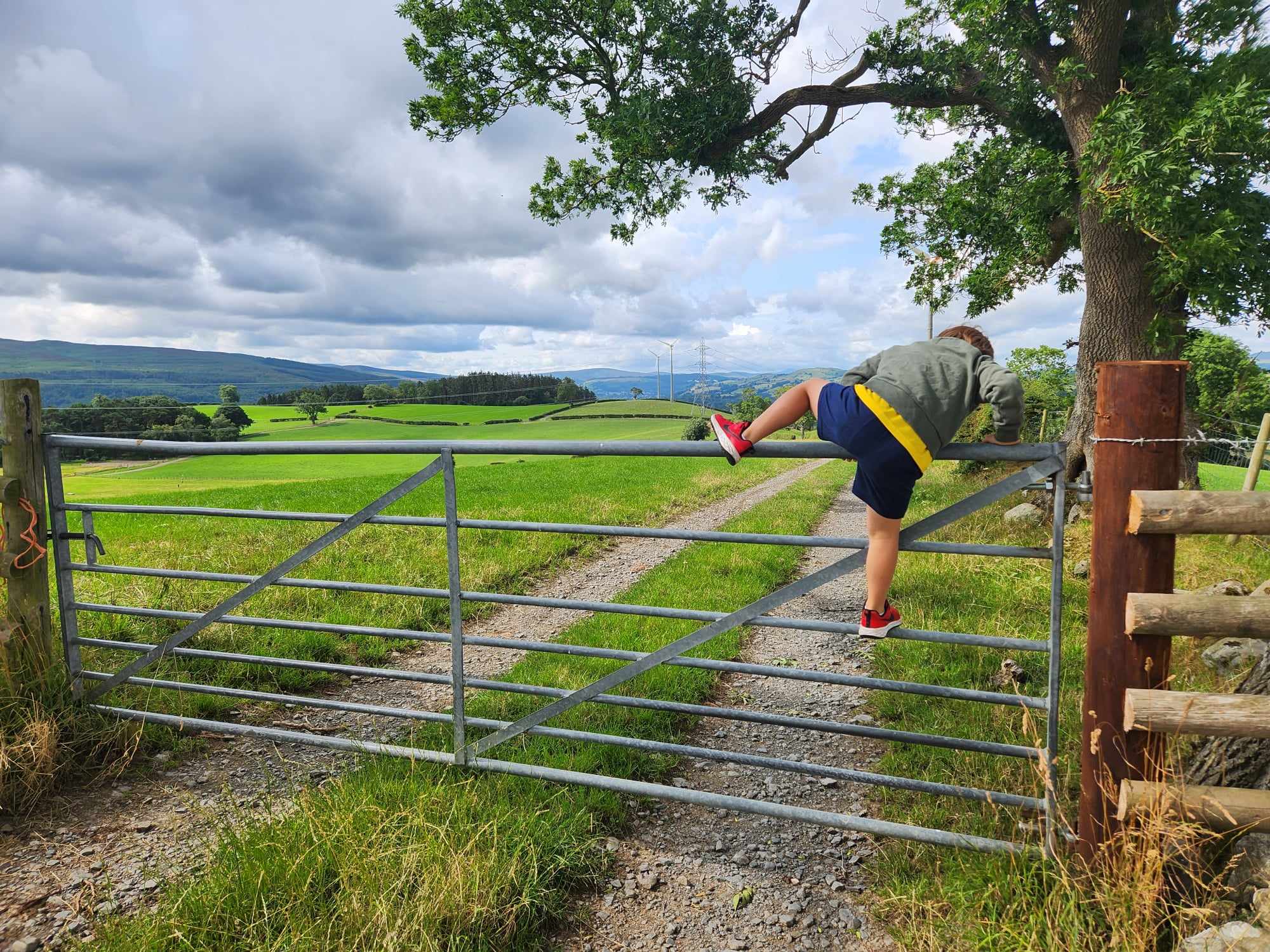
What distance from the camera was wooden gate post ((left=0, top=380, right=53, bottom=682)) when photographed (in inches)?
165

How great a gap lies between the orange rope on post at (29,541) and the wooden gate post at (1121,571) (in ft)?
18.3

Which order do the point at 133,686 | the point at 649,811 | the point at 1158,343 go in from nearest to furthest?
1. the point at 649,811
2. the point at 133,686
3. the point at 1158,343

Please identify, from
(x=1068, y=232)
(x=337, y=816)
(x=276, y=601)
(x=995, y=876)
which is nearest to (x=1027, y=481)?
(x=995, y=876)

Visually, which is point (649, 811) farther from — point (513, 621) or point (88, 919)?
point (513, 621)

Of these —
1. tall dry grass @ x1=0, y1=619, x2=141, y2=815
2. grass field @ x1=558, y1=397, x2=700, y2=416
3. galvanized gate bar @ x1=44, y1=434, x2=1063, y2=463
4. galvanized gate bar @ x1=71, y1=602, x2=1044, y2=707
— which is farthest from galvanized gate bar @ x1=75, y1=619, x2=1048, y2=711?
grass field @ x1=558, y1=397, x2=700, y2=416

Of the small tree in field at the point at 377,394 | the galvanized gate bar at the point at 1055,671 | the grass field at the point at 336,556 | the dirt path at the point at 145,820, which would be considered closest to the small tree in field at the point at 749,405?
the small tree in field at the point at 377,394

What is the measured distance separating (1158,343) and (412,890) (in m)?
11.8

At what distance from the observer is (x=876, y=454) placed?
307cm

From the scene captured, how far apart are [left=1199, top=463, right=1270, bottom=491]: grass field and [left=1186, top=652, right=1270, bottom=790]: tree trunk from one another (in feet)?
49.9

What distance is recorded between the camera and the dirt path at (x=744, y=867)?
9.33 ft

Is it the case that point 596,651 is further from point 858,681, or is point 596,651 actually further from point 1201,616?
point 1201,616

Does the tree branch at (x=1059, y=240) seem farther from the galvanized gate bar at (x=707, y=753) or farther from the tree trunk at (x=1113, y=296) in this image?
the galvanized gate bar at (x=707, y=753)

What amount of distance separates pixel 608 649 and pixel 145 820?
98.3 inches

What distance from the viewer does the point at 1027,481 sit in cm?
288
